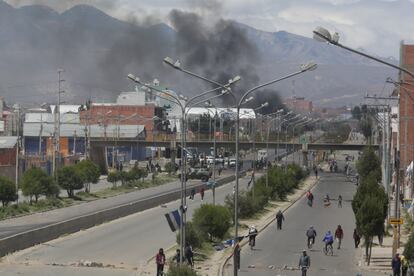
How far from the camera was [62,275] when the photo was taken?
2738cm

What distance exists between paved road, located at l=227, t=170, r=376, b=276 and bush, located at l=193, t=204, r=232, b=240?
158cm

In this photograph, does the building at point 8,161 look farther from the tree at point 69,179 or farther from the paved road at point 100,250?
the paved road at point 100,250

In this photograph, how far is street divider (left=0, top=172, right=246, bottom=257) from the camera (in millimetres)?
32375

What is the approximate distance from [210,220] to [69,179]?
2570cm

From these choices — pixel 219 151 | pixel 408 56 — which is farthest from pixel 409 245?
pixel 219 151

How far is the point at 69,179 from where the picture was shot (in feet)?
197

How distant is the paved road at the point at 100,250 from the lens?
28625mm

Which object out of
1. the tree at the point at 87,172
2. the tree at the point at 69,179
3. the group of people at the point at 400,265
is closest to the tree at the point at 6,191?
the tree at the point at 69,179

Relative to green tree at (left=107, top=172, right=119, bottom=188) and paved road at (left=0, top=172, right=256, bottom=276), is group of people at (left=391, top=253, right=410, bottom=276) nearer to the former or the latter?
paved road at (left=0, top=172, right=256, bottom=276)

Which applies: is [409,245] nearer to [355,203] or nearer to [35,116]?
[355,203]

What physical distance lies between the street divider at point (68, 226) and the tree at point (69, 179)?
5.83 metres

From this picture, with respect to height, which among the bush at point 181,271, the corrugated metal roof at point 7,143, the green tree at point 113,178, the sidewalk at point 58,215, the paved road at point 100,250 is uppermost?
the corrugated metal roof at point 7,143

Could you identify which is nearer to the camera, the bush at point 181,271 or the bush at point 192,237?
the bush at point 181,271

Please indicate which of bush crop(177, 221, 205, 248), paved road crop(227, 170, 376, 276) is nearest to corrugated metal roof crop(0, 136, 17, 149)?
paved road crop(227, 170, 376, 276)
